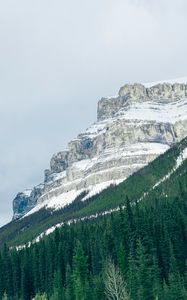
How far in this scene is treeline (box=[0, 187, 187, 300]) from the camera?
352ft

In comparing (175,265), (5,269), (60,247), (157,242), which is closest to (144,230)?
(157,242)

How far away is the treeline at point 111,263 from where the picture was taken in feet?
352

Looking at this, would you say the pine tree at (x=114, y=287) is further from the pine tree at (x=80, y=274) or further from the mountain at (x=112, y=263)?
the pine tree at (x=80, y=274)

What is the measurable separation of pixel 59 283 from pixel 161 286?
31.5m

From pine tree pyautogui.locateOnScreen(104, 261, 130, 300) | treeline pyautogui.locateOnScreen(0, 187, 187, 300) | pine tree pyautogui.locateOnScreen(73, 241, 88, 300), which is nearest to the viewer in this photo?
pine tree pyautogui.locateOnScreen(104, 261, 130, 300)

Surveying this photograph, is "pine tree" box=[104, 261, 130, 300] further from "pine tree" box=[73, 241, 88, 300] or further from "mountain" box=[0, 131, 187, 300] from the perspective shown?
"pine tree" box=[73, 241, 88, 300]

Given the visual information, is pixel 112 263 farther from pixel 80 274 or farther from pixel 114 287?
pixel 114 287

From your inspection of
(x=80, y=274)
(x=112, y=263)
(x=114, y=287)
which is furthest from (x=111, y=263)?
(x=114, y=287)

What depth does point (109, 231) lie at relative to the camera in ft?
480

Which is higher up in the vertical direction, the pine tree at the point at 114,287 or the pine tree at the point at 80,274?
the pine tree at the point at 80,274

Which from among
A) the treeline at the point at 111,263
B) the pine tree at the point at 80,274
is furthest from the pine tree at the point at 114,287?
the pine tree at the point at 80,274

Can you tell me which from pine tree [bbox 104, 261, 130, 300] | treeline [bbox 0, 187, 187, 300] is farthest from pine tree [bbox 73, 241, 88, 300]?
pine tree [bbox 104, 261, 130, 300]

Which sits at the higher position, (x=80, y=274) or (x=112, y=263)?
(x=112, y=263)

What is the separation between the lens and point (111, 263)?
4973 inches
